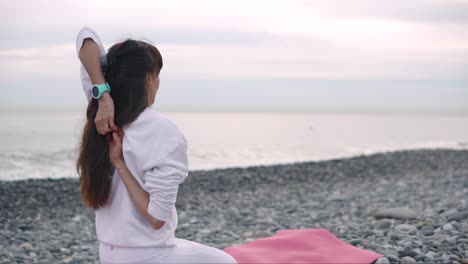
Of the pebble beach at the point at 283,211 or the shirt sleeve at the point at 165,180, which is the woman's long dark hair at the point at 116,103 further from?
the pebble beach at the point at 283,211

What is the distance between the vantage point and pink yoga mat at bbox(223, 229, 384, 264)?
3898 mm

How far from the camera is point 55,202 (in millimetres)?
10039

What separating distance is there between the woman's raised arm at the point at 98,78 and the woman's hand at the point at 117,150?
3cm

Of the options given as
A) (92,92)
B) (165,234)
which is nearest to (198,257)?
(165,234)

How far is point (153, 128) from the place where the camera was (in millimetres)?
2580

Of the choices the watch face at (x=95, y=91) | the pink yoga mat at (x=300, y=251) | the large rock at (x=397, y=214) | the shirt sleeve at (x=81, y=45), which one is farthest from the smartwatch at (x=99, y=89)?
the large rock at (x=397, y=214)

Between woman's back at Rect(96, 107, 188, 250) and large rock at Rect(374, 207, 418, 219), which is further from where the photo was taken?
large rock at Rect(374, 207, 418, 219)

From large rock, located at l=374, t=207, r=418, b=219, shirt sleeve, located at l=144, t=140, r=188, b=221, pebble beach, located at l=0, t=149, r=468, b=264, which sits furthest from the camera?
large rock, located at l=374, t=207, r=418, b=219

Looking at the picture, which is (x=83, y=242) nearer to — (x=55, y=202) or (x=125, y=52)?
(x=55, y=202)

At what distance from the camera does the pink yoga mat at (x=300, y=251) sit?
3.90 meters

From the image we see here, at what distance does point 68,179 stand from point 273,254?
8924 mm

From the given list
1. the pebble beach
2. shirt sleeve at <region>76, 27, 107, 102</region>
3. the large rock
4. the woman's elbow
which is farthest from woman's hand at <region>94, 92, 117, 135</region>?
the large rock

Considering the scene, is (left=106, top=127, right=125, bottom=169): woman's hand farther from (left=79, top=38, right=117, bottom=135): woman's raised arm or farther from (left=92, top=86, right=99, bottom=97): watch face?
(left=92, top=86, right=99, bottom=97): watch face

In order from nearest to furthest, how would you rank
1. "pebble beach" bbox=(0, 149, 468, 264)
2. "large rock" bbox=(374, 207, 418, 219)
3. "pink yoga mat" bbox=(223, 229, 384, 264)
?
1. "pink yoga mat" bbox=(223, 229, 384, 264)
2. "pebble beach" bbox=(0, 149, 468, 264)
3. "large rock" bbox=(374, 207, 418, 219)
